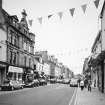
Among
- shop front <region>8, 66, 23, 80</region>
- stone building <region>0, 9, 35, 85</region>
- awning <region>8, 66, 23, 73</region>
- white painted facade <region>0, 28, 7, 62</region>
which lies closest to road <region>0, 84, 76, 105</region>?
white painted facade <region>0, 28, 7, 62</region>

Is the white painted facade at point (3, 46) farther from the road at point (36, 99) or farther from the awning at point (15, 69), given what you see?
the road at point (36, 99)

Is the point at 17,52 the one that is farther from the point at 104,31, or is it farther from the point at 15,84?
the point at 104,31

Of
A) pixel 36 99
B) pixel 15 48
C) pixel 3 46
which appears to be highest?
pixel 15 48

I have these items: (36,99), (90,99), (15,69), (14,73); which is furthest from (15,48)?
(90,99)

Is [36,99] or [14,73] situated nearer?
[36,99]

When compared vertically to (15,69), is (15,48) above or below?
above

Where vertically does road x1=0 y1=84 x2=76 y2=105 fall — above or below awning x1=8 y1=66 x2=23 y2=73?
below

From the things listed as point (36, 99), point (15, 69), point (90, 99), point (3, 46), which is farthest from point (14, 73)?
point (90, 99)

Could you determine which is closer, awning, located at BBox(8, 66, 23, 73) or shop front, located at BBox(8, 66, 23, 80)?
awning, located at BBox(8, 66, 23, 73)

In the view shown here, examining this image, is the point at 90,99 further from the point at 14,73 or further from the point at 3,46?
the point at 14,73

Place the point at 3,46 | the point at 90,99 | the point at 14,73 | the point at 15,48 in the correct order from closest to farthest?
1. the point at 90,99
2. the point at 3,46
3. the point at 14,73
4. the point at 15,48

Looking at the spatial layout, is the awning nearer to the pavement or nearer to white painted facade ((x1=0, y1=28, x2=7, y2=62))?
white painted facade ((x1=0, y1=28, x2=7, y2=62))

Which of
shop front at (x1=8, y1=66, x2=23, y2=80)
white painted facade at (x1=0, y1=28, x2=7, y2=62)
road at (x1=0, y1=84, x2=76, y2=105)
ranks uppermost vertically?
white painted facade at (x1=0, y1=28, x2=7, y2=62)

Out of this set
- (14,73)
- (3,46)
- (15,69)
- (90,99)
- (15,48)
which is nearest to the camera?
(90,99)
